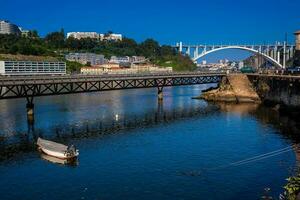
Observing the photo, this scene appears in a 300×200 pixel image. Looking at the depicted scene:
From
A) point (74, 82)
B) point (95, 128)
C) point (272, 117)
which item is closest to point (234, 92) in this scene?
point (272, 117)

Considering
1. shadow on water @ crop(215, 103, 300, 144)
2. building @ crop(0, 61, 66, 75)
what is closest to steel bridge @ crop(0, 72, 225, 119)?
shadow on water @ crop(215, 103, 300, 144)

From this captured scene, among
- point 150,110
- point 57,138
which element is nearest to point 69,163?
point 57,138

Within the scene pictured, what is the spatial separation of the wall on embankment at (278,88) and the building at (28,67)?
88.5 m

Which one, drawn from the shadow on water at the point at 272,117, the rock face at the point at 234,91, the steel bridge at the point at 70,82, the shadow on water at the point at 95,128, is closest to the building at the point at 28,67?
the steel bridge at the point at 70,82

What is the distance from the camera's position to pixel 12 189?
40250 millimetres

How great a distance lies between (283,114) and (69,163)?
177 ft

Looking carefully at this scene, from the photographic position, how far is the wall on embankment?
87.5m

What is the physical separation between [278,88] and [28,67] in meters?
110

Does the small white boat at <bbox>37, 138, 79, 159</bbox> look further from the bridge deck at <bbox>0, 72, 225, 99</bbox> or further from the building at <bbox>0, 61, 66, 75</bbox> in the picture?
the building at <bbox>0, 61, 66, 75</bbox>

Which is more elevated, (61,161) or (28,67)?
(28,67)

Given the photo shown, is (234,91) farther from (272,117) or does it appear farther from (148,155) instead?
(148,155)

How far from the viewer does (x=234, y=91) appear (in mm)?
117312

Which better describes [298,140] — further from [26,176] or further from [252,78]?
[252,78]

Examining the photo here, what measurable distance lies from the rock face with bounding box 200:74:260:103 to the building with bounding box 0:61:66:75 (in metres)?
75.8
